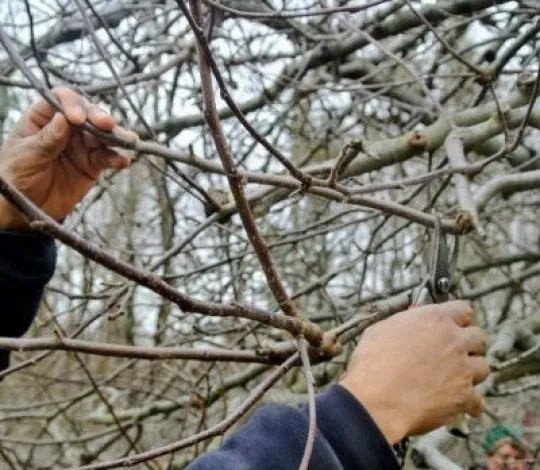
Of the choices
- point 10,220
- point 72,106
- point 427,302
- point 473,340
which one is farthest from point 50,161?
point 473,340

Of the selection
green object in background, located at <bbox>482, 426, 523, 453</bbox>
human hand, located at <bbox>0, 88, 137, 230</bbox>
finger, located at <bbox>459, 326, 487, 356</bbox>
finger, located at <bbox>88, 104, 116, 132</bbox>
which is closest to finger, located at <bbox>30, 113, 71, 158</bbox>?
human hand, located at <bbox>0, 88, 137, 230</bbox>

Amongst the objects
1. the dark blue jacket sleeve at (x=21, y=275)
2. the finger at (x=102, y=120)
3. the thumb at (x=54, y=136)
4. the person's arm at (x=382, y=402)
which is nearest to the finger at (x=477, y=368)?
the person's arm at (x=382, y=402)

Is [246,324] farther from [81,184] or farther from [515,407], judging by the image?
[515,407]

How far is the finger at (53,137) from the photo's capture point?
149 centimetres

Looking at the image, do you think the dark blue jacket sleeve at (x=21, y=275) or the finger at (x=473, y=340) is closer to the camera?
the finger at (x=473, y=340)

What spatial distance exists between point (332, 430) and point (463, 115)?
1.20 metres

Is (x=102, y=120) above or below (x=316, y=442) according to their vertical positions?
above

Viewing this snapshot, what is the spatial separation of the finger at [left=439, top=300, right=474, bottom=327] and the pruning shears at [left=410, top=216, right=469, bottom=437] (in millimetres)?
85

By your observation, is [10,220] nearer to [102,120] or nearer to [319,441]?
[102,120]

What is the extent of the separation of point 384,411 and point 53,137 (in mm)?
776

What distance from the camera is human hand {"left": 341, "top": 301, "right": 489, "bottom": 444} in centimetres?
118

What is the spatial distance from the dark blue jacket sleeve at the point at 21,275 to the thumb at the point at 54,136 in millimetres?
216

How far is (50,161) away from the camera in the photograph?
1622 mm

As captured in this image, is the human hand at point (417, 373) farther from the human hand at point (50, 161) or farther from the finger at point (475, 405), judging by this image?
the human hand at point (50, 161)
